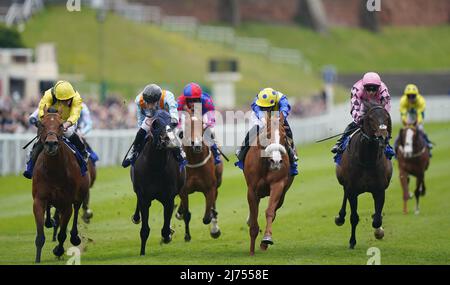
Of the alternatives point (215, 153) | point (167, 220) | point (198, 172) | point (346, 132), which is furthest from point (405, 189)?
point (167, 220)

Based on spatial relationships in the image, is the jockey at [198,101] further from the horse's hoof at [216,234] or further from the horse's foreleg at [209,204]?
the horse's hoof at [216,234]

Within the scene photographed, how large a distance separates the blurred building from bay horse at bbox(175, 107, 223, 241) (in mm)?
19389

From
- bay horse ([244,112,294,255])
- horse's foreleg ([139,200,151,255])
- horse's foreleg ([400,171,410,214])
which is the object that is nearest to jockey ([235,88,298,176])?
bay horse ([244,112,294,255])

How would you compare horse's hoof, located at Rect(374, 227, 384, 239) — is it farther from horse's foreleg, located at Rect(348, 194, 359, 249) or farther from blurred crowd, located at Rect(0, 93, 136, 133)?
blurred crowd, located at Rect(0, 93, 136, 133)

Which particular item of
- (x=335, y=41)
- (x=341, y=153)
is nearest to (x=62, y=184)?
(x=341, y=153)

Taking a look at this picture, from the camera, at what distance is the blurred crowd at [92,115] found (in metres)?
25.7

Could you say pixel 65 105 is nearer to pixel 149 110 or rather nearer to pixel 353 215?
pixel 149 110

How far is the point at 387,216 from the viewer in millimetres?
18875

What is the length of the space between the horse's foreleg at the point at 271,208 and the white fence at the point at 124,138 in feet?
5.95

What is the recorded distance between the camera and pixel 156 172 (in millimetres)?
13852

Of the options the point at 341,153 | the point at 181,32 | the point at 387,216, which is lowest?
the point at 387,216

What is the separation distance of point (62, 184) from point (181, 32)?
45000mm

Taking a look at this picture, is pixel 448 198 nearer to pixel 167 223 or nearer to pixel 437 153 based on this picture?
pixel 167 223

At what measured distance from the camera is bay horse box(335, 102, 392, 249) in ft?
46.4
